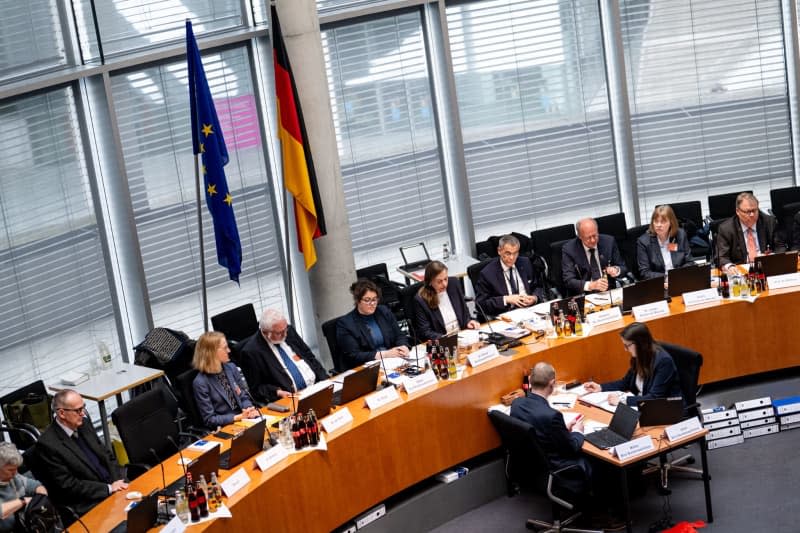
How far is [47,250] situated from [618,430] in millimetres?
4956

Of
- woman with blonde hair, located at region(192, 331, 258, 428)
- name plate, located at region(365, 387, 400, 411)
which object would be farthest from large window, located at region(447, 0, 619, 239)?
woman with blonde hair, located at region(192, 331, 258, 428)

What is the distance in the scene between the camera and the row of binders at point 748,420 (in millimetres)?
6719

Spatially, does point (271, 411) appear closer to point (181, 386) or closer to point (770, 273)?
point (181, 386)

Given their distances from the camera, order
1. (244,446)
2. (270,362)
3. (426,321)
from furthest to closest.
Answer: (426,321) < (270,362) < (244,446)

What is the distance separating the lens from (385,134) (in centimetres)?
965

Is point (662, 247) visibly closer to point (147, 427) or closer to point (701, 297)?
point (701, 297)

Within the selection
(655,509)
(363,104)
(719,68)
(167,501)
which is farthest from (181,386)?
(719,68)

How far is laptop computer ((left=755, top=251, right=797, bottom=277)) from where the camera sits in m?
7.20

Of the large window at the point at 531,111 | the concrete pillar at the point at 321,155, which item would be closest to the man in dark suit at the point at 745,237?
the large window at the point at 531,111

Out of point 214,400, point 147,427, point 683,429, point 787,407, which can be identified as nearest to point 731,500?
point 683,429

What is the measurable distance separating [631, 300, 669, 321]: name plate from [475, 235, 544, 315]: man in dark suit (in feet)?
3.38

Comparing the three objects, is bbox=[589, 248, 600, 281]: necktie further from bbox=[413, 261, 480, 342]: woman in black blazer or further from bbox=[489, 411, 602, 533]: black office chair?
bbox=[489, 411, 602, 533]: black office chair

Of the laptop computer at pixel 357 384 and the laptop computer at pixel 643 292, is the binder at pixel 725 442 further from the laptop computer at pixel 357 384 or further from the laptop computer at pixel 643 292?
the laptop computer at pixel 357 384

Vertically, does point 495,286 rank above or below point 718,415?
above
